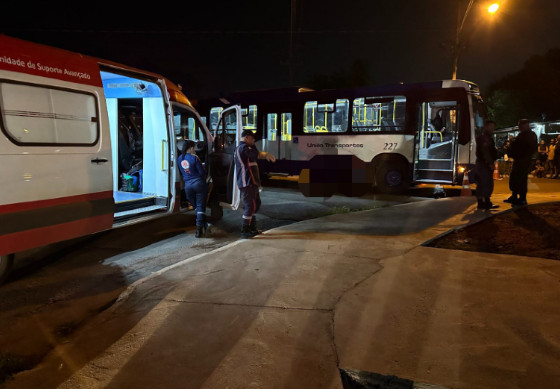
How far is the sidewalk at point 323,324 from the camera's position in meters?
3.13

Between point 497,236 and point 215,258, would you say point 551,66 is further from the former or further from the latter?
point 215,258

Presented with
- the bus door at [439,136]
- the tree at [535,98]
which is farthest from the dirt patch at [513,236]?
the tree at [535,98]

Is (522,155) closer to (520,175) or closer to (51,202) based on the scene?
(520,175)

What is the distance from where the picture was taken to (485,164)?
347 inches

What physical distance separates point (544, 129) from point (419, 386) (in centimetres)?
2008

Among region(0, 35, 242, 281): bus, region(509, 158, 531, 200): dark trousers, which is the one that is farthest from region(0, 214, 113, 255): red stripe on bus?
region(509, 158, 531, 200): dark trousers

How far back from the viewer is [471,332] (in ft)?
12.0

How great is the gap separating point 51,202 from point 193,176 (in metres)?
2.37

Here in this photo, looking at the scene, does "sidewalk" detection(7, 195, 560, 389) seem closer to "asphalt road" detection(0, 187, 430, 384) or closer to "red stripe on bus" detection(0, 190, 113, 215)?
"asphalt road" detection(0, 187, 430, 384)

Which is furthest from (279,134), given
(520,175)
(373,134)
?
(520,175)

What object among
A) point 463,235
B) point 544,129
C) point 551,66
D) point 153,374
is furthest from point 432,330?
point 551,66

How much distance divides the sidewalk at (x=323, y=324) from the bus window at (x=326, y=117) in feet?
28.0

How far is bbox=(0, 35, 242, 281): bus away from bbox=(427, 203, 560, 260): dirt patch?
4.53 metres

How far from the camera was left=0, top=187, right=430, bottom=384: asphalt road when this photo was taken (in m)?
3.97
